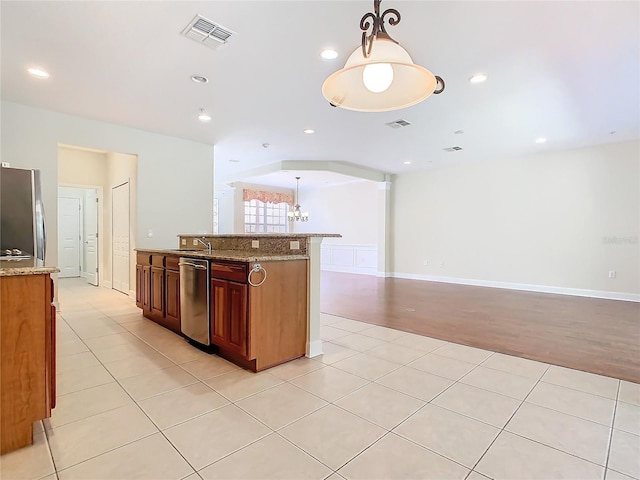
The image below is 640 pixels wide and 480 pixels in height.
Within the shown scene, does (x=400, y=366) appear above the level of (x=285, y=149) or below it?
below

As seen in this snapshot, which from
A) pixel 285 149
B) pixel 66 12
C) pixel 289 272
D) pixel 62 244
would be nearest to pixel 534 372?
pixel 289 272

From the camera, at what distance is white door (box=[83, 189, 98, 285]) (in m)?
7.24

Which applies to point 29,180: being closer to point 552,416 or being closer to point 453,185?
point 552,416

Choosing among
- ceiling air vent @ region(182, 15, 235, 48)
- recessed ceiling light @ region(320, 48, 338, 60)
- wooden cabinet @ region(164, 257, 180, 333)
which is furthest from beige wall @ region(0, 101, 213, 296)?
recessed ceiling light @ region(320, 48, 338, 60)

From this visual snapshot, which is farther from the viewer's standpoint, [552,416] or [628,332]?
[628,332]

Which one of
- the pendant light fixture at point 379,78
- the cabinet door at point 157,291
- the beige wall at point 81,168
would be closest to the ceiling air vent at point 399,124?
the pendant light fixture at point 379,78

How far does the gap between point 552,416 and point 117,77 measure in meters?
4.78

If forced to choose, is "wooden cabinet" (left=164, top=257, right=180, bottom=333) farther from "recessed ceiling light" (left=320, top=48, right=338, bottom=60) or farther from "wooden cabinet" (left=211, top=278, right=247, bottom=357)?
"recessed ceiling light" (left=320, top=48, right=338, bottom=60)

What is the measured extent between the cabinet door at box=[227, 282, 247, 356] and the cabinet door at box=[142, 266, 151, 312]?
1.95 metres

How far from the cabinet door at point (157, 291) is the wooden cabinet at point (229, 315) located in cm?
127

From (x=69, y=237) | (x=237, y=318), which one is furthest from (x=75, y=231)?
(x=237, y=318)

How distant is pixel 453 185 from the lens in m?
8.14

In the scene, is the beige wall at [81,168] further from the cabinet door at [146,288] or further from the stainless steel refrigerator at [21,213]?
the cabinet door at [146,288]

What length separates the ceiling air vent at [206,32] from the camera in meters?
2.68
